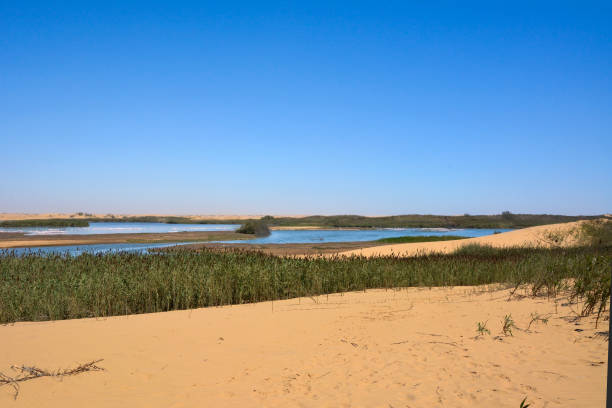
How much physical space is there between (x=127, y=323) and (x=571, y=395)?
7.03 m

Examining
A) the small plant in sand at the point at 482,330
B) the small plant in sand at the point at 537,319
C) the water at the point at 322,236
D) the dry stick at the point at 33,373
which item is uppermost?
the small plant in sand at the point at 537,319

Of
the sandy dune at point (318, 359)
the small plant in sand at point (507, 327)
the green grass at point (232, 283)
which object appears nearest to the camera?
the sandy dune at point (318, 359)

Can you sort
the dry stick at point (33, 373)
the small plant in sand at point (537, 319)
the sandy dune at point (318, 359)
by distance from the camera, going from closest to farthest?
the sandy dune at point (318, 359)
the dry stick at point (33, 373)
the small plant in sand at point (537, 319)

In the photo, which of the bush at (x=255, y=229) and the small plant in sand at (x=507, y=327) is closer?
the small plant in sand at (x=507, y=327)

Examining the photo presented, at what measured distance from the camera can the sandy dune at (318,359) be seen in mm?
4547

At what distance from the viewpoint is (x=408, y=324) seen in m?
7.57

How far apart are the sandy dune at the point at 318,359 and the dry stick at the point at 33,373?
0.11 m

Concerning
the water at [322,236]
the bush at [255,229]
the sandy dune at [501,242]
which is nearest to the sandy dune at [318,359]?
the sandy dune at [501,242]

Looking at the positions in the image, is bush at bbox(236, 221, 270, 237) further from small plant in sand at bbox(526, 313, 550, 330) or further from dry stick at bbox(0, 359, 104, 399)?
dry stick at bbox(0, 359, 104, 399)

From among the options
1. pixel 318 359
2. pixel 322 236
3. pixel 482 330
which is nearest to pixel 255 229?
pixel 322 236

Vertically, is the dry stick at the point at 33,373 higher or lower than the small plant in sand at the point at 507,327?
lower

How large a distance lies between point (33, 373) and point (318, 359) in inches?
136

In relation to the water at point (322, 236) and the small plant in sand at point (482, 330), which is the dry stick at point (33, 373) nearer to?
the small plant in sand at point (482, 330)

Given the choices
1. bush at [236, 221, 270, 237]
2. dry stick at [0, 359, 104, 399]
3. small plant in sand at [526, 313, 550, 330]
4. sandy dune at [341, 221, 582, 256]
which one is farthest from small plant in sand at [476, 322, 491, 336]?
bush at [236, 221, 270, 237]
